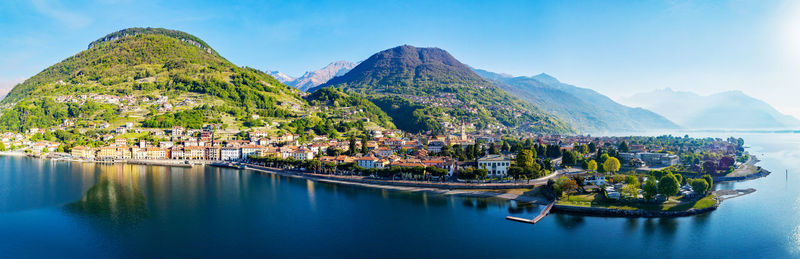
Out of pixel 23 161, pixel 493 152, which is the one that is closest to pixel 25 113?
pixel 23 161

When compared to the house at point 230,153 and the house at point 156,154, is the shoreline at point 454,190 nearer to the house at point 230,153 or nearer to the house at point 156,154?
the house at point 230,153

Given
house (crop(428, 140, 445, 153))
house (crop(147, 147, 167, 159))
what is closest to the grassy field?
house (crop(428, 140, 445, 153))

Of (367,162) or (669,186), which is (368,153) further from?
(669,186)

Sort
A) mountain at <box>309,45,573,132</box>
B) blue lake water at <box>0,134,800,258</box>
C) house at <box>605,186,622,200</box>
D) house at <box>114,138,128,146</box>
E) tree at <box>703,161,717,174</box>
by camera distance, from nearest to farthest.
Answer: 1. blue lake water at <box>0,134,800,258</box>
2. house at <box>605,186,622,200</box>
3. tree at <box>703,161,717,174</box>
4. house at <box>114,138,128,146</box>
5. mountain at <box>309,45,573,132</box>

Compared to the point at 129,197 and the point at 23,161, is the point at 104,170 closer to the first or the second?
the point at 23,161

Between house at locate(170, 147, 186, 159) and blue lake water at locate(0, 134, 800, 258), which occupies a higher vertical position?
house at locate(170, 147, 186, 159)

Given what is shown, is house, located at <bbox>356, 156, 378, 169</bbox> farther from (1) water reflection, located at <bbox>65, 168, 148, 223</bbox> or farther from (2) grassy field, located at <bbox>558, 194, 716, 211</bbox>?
(2) grassy field, located at <bbox>558, 194, 716, 211</bbox>
